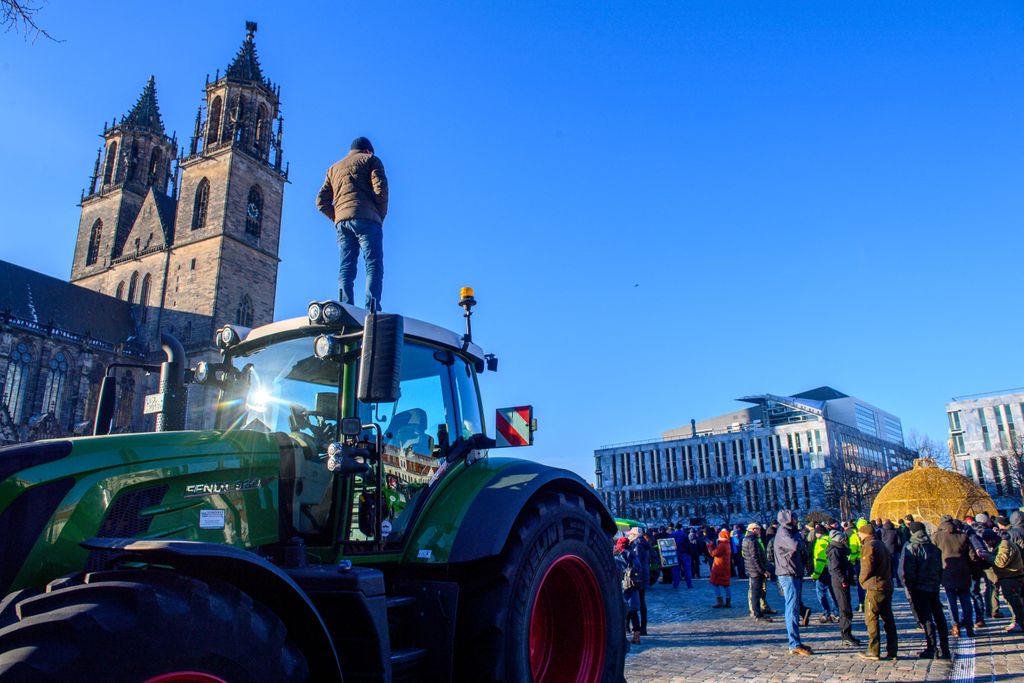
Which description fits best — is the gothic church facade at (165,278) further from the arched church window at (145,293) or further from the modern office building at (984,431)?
the modern office building at (984,431)

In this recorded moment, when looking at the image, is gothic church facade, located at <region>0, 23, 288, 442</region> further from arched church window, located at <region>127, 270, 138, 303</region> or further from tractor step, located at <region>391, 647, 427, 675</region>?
tractor step, located at <region>391, 647, 427, 675</region>

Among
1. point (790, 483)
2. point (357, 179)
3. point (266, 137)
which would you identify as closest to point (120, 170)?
point (266, 137)

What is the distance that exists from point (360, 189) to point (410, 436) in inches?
79.9

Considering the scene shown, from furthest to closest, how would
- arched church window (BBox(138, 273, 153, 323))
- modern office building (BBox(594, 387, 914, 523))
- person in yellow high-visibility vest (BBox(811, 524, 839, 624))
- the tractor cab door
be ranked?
modern office building (BBox(594, 387, 914, 523))
arched church window (BBox(138, 273, 153, 323))
person in yellow high-visibility vest (BBox(811, 524, 839, 624))
the tractor cab door

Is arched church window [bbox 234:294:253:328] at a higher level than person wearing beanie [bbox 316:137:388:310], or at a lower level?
higher

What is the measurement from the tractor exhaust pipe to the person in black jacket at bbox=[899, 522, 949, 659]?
8606mm

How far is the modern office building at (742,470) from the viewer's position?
3145 inches

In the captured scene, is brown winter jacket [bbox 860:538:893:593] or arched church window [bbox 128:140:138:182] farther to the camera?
arched church window [bbox 128:140:138:182]

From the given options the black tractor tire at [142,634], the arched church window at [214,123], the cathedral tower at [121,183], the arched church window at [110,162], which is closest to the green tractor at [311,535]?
the black tractor tire at [142,634]

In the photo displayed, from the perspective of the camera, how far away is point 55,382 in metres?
41.8

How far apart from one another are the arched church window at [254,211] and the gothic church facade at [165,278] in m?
0.07

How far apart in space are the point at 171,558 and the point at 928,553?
8.97 metres

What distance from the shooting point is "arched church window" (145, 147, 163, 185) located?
55716 mm

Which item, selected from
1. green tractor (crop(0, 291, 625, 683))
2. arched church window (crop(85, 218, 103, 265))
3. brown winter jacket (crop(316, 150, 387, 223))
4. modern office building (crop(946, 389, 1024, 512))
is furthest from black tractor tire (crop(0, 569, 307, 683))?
modern office building (crop(946, 389, 1024, 512))
